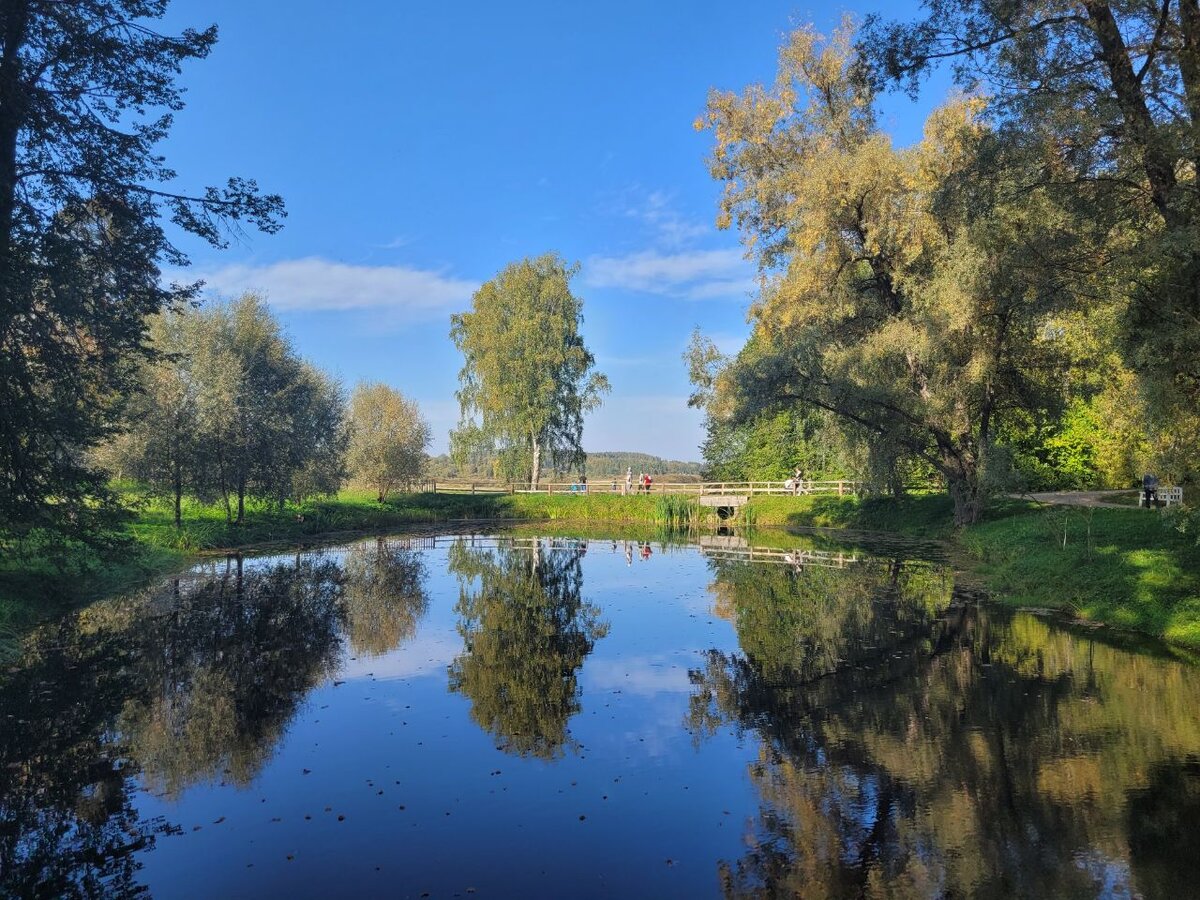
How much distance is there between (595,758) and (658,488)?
4531 cm

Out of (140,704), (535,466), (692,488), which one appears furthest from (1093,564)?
(535,466)

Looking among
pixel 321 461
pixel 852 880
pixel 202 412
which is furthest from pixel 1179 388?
pixel 321 461

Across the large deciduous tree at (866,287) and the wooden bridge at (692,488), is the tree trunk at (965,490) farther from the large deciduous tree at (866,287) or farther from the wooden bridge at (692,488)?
the wooden bridge at (692,488)

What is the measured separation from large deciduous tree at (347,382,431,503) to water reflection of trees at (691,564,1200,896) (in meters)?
38.1

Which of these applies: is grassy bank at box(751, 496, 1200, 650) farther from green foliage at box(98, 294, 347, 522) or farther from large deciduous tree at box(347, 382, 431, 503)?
large deciduous tree at box(347, 382, 431, 503)

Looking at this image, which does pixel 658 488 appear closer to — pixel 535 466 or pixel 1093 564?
pixel 535 466

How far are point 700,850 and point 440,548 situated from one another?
26.7 meters

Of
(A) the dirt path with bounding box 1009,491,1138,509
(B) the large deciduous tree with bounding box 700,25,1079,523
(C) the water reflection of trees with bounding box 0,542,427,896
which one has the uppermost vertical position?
(B) the large deciduous tree with bounding box 700,25,1079,523

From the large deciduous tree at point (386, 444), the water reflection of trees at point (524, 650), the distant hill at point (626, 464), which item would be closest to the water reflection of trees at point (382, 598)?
the water reflection of trees at point (524, 650)

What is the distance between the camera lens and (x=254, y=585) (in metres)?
20.5

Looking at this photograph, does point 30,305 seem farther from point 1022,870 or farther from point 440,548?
point 440,548

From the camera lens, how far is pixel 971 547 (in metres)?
25.3

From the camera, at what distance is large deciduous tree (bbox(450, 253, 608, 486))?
2018 inches

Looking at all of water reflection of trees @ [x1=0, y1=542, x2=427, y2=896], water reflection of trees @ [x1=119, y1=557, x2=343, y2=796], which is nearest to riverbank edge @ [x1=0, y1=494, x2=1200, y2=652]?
water reflection of trees @ [x1=0, y1=542, x2=427, y2=896]
